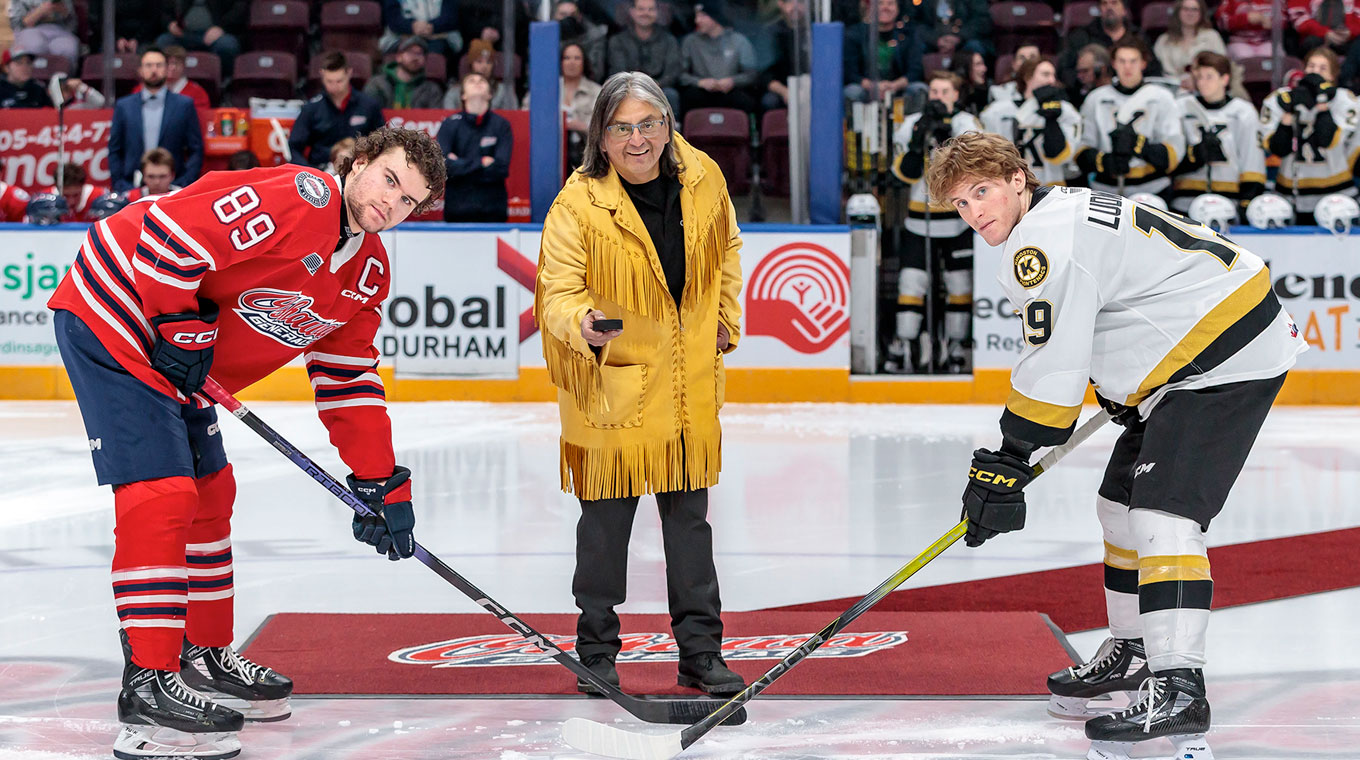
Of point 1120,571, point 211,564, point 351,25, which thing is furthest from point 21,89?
point 1120,571

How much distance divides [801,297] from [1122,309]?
5.06 meters

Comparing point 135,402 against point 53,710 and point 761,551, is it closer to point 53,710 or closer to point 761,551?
point 53,710

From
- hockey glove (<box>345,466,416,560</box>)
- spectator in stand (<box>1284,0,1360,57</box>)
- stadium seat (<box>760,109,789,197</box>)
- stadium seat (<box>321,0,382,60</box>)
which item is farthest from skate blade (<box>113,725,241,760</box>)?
spectator in stand (<box>1284,0,1360,57</box>)

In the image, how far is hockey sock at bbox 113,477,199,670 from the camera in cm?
276

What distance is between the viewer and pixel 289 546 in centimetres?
465

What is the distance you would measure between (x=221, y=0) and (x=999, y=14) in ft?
16.5

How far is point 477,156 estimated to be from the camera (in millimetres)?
8094

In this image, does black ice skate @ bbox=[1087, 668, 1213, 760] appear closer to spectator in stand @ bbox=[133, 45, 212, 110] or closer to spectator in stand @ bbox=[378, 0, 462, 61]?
spectator in stand @ bbox=[133, 45, 212, 110]

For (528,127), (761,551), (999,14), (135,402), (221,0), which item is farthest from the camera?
(221,0)

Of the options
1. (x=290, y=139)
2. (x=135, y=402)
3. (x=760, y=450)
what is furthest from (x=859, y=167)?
(x=135, y=402)

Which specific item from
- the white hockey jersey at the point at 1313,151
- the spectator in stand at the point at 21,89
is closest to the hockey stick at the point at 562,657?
the white hockey jersey at the point at 1313,151

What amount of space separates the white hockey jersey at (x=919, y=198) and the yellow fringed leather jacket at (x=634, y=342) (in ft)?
16.1

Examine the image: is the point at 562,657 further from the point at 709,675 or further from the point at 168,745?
the point at 168,745

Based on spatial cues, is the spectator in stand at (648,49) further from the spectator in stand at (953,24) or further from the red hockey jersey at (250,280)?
the red hockey jersey at (250,280)
